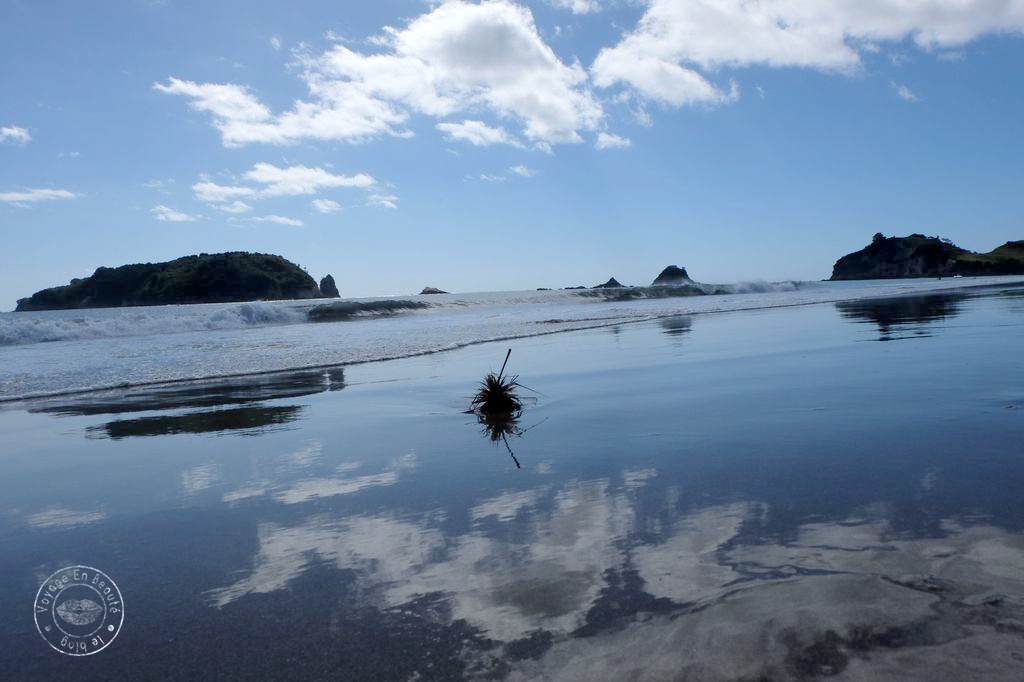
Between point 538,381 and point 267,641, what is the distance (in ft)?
28.9

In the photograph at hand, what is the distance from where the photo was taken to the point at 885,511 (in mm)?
3955

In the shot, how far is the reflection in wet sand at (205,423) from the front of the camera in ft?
27.7

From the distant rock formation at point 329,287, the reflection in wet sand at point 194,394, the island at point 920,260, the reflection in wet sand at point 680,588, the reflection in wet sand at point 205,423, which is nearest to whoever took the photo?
the reflection in wet sand at point 680,588

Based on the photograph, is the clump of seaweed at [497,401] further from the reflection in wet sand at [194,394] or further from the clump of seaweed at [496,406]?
the reflection in wet sand at [194,394]

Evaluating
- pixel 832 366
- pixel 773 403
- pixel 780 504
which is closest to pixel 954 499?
pixel 780 504

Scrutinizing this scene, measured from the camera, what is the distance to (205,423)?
352 inches

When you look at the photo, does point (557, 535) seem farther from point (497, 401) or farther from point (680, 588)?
point (497, 401)

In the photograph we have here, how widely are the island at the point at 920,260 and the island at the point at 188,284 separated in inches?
4510

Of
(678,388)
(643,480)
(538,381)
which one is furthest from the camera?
(538,381)

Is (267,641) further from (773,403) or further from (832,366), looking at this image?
A: (832,366)

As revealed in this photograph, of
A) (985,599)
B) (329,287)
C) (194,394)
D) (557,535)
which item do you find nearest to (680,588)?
(557,535)

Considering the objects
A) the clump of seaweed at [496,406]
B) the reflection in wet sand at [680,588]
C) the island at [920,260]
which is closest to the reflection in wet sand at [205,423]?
the clump of seaweed at [496,406]

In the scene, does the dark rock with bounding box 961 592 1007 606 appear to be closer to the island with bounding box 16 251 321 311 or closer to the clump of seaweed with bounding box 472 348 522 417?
the clump of seaweed with bounding box 472 348 522 417

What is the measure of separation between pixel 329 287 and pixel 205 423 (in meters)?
134
